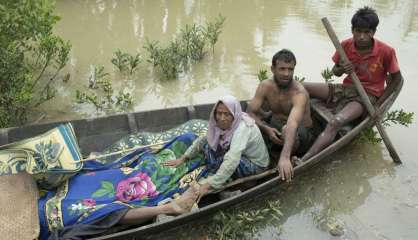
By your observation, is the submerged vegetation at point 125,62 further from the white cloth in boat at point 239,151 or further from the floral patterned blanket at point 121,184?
the white cloth in boat at point 239,151

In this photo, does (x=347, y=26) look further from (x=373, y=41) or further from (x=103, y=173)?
(x=103, y=173)

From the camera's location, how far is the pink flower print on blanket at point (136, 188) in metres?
3.49

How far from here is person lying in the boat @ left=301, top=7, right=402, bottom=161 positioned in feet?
13.9

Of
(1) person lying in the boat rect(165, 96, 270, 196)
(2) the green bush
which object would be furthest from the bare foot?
(2) the green bush

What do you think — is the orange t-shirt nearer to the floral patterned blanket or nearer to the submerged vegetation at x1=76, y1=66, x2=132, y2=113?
the floral patterned blanket

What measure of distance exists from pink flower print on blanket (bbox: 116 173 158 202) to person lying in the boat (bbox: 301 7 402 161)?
1.56m

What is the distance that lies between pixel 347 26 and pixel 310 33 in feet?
3.20

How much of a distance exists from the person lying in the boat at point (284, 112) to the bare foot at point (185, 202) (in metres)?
0.79

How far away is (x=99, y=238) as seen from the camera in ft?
9.98

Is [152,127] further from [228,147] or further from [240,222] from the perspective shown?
[240,222]

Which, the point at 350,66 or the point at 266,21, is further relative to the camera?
the point at 266,21

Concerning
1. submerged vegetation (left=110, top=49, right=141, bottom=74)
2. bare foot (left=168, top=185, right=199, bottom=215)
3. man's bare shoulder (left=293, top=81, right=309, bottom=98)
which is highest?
man's bare shoulder (left=293, top=81, right=309, bottom=98)

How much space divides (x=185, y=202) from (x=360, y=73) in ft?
8.13

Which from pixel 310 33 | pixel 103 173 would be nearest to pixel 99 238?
pixel 103 173
